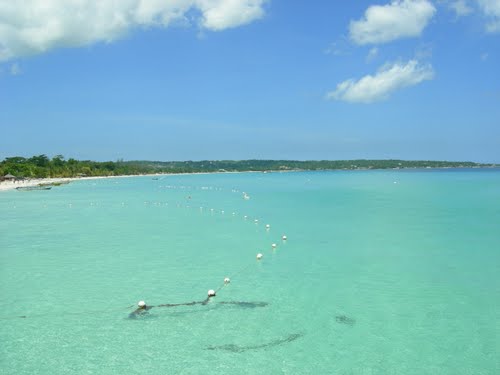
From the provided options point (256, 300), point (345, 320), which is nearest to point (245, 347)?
point (345, 320)

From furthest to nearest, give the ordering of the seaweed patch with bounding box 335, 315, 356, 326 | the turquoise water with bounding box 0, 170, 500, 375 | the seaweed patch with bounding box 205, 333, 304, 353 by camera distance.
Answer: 1. the seaweed patch with bounding box 335, 315, 356, 326
2. the seaweed patch with bounding box 205, 333, 304, 353
3. the turquoise water with bounding box 0, 170, 500, 375

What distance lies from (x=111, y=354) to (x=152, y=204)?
37.1 m

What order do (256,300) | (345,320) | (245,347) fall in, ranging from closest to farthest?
(245,347)
(345,320)
(256,300)

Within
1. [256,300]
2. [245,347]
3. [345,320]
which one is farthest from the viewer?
[256,300]

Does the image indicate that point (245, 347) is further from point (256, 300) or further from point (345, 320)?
point (256, 300)

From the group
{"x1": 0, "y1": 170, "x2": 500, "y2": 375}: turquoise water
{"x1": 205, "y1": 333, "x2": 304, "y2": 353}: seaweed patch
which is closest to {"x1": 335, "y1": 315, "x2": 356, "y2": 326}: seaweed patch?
{"x1": 0, "y1": 170, "x2": 500, "y2": 375}: turquoise water

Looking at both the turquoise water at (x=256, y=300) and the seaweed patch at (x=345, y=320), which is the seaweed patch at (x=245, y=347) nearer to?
the turquoise water at (x=256, y=300)

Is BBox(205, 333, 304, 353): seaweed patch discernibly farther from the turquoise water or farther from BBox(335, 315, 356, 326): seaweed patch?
BBox(335, 315, 356, 326): seaweed patch

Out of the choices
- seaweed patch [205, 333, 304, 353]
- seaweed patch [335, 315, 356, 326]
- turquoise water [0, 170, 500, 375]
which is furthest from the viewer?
seaweed patch [335, 315, 356, 326]

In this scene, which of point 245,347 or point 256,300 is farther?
point 256,300

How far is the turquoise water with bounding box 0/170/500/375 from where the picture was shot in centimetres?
1023

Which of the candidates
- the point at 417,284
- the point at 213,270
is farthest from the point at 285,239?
the point at 417,284

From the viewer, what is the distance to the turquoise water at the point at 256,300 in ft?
33.6

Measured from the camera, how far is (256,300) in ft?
46.1
